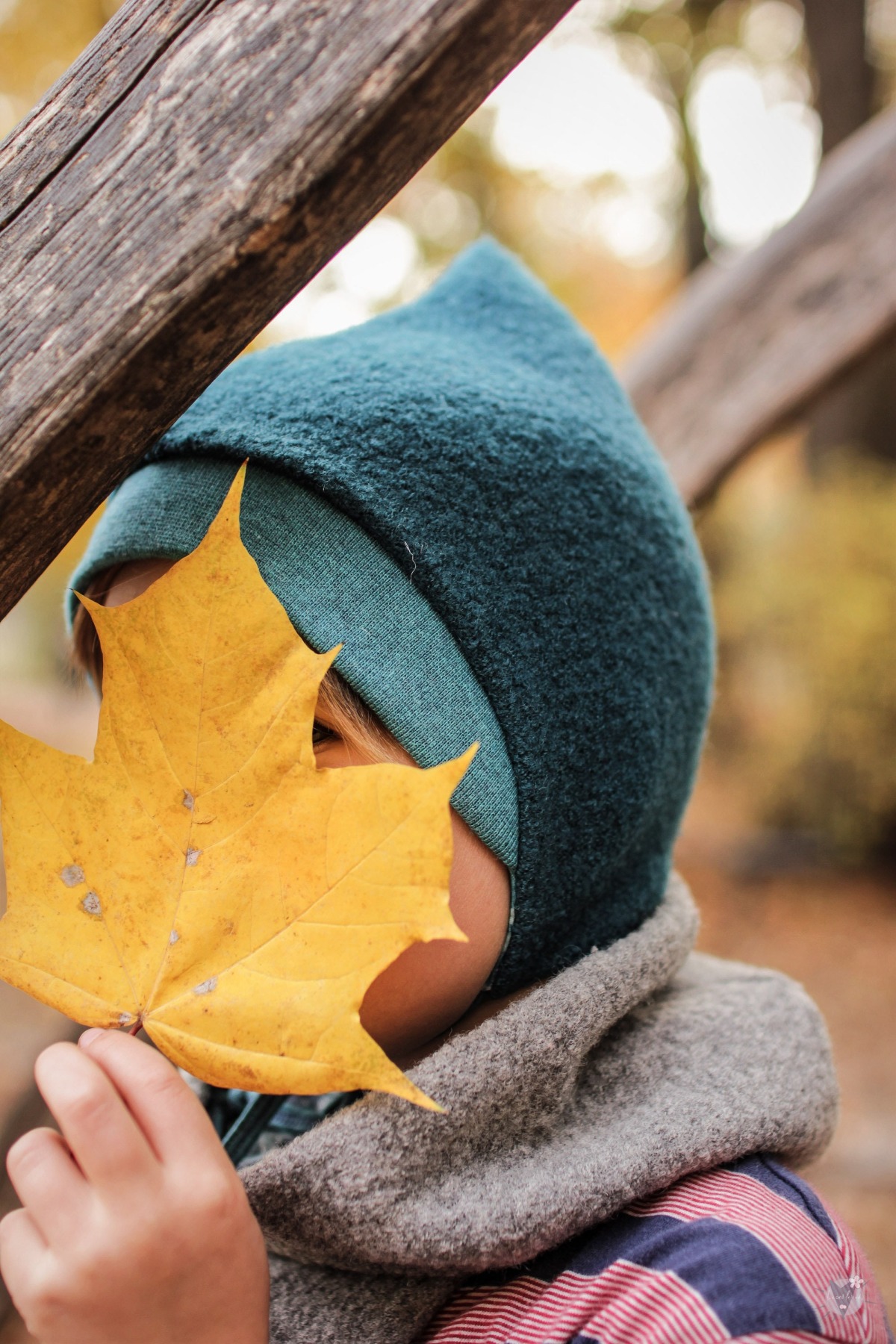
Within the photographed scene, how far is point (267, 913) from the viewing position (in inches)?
26.0

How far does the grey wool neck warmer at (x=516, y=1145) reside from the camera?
76 centimetres

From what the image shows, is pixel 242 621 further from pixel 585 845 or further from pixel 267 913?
pixel 585 845

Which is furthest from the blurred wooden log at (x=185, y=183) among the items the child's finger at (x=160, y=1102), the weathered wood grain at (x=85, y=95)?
the child's finger at (x=160, y=1102)

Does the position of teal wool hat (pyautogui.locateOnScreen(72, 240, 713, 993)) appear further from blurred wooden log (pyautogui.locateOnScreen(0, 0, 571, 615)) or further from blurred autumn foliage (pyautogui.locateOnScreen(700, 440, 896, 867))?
blurred autumn foliage (pyautogui.locateOnScreen(700, 440, 896, 867))

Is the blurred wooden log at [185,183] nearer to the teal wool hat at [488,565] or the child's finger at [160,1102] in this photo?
the teal wool hat at [488,565]

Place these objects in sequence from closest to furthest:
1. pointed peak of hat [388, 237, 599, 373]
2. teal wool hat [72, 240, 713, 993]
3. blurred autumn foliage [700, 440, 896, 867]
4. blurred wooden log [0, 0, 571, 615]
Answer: blurred wooden log [0, 0, 571, 615], teal wool hat [72, 240, 713, 993], pointed peak of hat [388, 237, 599, 373], blurred autumn foliage [700, 440, 896, 867]

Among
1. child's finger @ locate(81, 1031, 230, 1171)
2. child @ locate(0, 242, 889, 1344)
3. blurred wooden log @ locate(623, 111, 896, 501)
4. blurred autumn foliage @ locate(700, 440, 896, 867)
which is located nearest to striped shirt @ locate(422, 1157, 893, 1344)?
child @ locate(0, 242, 889, 1344)

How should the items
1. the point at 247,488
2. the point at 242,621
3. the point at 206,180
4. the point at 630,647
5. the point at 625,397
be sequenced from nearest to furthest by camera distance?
1. the point at 206,180
2. the point at 242,621
3. the point at 247,488
4. the point at 630,647
5. the point at 625,397

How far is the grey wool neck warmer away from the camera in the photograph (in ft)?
2.51

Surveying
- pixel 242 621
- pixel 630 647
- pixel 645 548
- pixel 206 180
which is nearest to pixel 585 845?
pixel 630 647

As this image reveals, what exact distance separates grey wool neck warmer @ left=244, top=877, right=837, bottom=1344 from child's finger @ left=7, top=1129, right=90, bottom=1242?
0.68ft

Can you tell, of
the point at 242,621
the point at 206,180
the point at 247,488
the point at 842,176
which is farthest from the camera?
the point at 842,176

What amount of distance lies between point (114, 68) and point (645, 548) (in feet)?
2.09

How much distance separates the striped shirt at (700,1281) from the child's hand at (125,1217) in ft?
0.90
